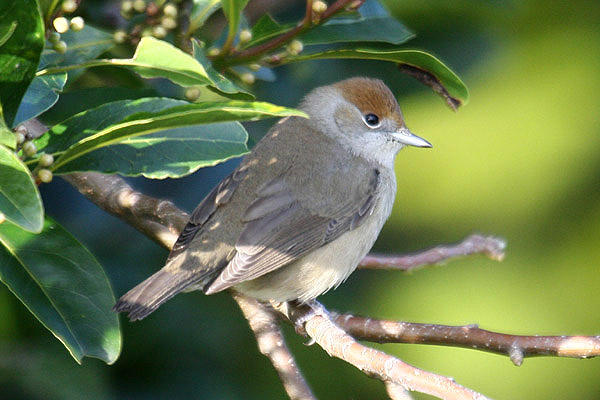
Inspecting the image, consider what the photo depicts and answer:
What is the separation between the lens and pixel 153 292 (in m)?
3.21

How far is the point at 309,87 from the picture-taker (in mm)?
4305

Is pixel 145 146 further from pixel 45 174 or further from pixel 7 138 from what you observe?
pixel 7 138

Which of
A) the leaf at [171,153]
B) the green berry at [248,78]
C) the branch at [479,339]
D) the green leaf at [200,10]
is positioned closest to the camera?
the branch at [479,339]

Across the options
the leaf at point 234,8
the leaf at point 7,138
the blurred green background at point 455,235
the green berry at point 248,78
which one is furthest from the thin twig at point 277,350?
the leaf at point 7,138

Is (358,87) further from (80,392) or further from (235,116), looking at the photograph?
(235,116)

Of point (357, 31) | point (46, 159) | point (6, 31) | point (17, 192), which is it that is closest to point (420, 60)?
point (357, 31)

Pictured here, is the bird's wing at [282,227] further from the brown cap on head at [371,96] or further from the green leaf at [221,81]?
the green leaf at [221,81]

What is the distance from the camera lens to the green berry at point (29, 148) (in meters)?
2.48

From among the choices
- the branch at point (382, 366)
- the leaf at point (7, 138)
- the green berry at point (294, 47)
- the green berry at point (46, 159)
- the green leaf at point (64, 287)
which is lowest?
the green leaf at point (64, 287)

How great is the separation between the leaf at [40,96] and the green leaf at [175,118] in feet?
0.68

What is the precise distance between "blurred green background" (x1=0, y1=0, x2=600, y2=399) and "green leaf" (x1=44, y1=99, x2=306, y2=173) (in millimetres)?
1395

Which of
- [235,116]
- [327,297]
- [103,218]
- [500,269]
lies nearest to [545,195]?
[500,269]

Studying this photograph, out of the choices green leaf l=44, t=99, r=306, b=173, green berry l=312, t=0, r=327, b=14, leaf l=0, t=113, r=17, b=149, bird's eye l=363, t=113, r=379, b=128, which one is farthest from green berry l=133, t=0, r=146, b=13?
bird's eye l=363, t=113, r=379, b=128

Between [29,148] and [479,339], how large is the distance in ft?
4.71
